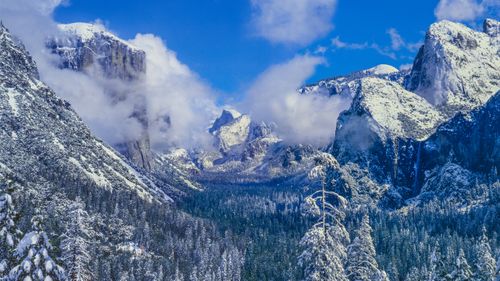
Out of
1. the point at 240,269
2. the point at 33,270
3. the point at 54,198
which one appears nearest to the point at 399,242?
the point at 240,269

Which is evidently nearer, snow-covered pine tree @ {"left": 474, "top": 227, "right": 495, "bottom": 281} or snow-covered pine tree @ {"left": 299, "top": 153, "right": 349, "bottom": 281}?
snow-covered pine tree @ {"left": 299, "top": 153, "right": 349, "bottom": 281}

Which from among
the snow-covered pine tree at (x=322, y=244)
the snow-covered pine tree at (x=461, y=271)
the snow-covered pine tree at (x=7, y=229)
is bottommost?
the snow-covered pine tree at (x=322, y=244)

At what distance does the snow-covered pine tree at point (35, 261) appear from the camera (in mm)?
41812

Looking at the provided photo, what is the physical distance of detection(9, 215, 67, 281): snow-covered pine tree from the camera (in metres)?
41.8

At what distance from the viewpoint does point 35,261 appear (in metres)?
42.7

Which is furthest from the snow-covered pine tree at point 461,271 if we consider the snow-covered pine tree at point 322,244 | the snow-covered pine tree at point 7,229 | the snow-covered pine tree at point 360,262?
the snow-covered pine tree at point 7,229

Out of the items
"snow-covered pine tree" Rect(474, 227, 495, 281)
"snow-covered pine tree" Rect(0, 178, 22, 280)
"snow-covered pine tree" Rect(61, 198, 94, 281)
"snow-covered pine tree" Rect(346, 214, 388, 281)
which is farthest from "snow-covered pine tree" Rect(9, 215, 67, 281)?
"snow-covered pine tree" Rect(474, 227, 495, 281)

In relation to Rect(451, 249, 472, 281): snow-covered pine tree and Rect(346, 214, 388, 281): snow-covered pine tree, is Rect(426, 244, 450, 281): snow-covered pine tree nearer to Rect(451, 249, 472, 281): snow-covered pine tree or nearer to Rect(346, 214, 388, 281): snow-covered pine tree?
Rect(451, 249, 472, 281): snow-covered pine tree

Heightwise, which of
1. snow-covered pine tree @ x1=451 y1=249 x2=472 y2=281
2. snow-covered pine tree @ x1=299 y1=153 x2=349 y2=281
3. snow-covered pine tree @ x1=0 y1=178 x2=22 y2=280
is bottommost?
snow-covered pine tree @ x1=299 y1=153 x2=349 y2=281

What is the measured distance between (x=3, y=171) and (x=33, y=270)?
13098 cm

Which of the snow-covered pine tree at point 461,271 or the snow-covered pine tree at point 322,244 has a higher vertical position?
the snow-covered pine tree at point 461,271

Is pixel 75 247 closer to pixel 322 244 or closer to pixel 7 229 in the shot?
pixel 7 229

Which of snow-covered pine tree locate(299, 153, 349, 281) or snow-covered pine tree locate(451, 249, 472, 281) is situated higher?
snow-covered pine tree locate(451, 249, 472, 281)

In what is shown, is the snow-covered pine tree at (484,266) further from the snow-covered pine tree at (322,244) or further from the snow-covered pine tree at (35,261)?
the snow-covered pine tree at (35,261)
